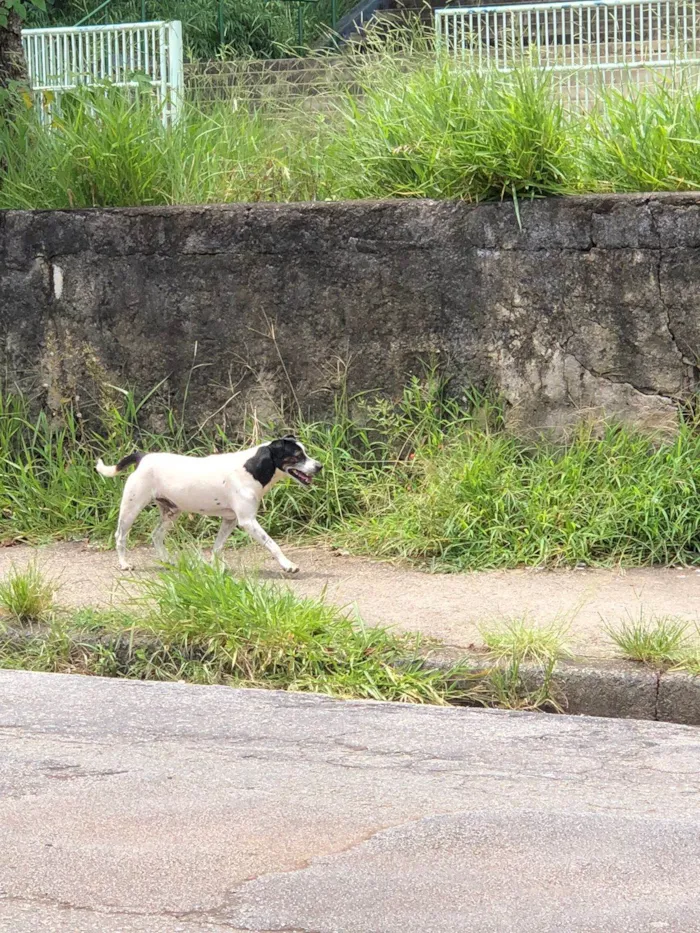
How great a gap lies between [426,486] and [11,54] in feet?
14.2

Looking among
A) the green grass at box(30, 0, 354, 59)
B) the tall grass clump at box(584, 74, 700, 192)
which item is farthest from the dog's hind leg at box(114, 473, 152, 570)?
the green grass at box(30, 0, 354, 59)

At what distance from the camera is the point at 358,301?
7477 mm

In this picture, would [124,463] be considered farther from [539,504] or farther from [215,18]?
[215,18]

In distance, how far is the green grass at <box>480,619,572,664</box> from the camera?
4996 millimetres

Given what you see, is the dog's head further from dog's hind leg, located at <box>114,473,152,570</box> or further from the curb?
the curb

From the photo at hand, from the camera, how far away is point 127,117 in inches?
321

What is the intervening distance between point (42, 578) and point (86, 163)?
3173 mm

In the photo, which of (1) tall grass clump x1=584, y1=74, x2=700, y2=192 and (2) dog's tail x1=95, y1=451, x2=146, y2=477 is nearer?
(2) dog's tail x1=95, y1=451, x2=146, y2=477

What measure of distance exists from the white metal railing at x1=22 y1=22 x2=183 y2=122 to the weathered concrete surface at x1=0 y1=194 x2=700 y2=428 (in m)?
2.51

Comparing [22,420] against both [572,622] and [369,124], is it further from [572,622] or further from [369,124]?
[572,622]

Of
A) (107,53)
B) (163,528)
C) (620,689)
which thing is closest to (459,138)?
(163,528)

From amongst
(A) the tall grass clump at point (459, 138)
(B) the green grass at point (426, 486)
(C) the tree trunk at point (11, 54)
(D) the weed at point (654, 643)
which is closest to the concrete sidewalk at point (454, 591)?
(D) the weed at point (654, 643)

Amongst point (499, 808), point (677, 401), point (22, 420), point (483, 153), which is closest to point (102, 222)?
point (22, 420)

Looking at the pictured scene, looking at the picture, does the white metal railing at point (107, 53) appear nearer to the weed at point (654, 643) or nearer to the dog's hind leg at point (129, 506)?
the dog's hind leg at point (129, 506)
